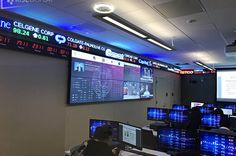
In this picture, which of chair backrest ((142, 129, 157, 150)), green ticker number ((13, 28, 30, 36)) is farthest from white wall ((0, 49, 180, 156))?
chair backrest ((142, 129, 157, 150))

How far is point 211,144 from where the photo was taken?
2740mm

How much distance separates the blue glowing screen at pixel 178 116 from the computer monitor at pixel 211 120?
51cm

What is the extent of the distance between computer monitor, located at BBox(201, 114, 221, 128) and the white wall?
270 centimetres

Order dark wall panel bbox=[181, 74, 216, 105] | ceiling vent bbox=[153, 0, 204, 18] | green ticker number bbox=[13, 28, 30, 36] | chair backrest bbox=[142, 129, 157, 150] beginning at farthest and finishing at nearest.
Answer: dark wall panel bbox=[181, 74, 216, 105] → chair backrest bbox=[142, 129, 157, 150] → green ticker number bbox=[13, 28, 30, 36] → ceiling vent bbox=[153, 0, 204, 18]

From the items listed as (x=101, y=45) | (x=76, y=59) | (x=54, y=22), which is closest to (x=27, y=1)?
(x=54, y=22)

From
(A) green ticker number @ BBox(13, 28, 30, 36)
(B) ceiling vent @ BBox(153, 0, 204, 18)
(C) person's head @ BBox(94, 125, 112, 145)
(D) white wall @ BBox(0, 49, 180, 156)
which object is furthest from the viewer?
(A) green ticker number @ BBox(13, 28, 30, 36)

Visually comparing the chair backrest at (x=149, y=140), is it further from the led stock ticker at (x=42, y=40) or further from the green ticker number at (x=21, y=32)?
the green ticker number at (x=21, y=32)

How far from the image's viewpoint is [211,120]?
17.4ft

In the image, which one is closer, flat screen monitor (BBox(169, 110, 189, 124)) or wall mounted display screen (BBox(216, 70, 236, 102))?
flat screen monitor (BBox(169, 110, 189, 124))

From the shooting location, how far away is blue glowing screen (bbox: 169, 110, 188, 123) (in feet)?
17.4

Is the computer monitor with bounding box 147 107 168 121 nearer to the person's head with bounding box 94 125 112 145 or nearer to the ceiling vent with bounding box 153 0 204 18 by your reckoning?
the ceiling vent with bounding box 153 0 204 18

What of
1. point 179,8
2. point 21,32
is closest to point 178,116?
point 179,8

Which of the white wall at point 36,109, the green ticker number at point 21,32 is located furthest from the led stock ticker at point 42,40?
the white wall at point 36,109

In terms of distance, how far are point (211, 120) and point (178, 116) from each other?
80 cm
